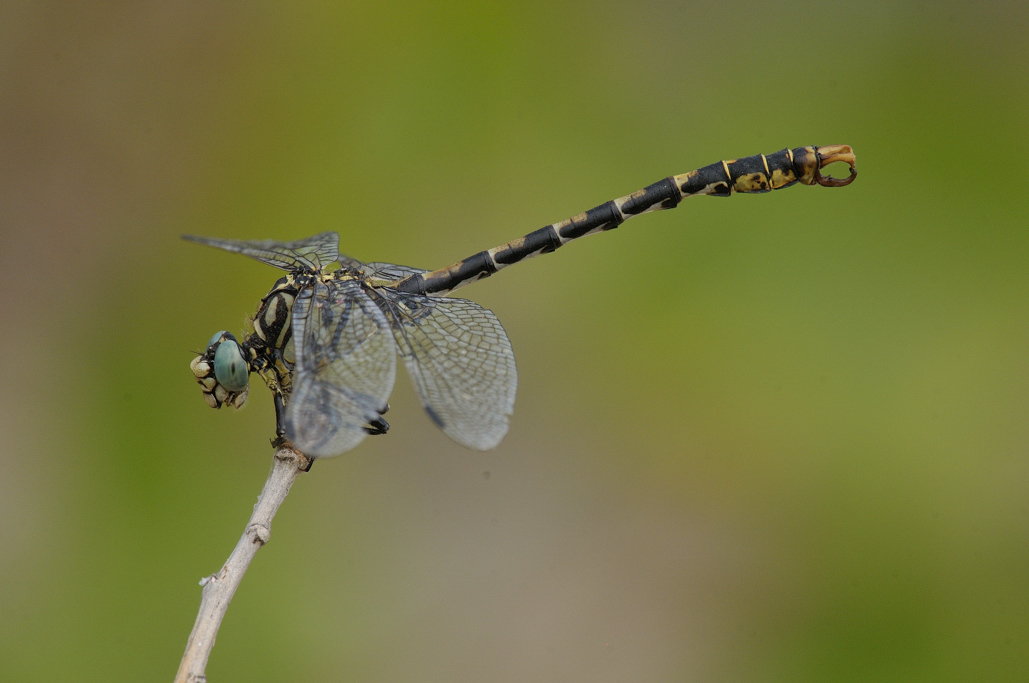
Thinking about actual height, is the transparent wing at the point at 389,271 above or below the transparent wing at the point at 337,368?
above

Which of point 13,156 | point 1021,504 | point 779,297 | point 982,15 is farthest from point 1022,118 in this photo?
point 13,156

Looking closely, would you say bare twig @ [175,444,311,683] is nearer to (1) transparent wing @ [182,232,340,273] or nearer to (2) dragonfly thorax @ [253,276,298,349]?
(2) dragonfly thorax @ [253,276,298,349]

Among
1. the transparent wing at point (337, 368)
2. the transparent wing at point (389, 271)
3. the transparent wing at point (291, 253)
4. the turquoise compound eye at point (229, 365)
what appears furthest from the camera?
the transparent wing at point (389, 271)

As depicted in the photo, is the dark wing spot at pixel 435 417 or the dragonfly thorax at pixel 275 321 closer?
the dark wing spot at pixel 435 417

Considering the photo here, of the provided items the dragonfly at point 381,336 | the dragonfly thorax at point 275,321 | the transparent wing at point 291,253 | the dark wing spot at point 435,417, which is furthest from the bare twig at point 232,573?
the transparent wing at point 291,253

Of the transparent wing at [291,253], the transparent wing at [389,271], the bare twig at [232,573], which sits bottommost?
the bare twig at [232,573]

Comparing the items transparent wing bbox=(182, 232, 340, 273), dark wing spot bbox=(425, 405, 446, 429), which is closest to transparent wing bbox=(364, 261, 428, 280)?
transparent wing bbox=(182, 232, 340, 273)

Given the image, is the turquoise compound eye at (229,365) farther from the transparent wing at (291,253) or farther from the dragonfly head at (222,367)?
the transparent wing at (291,253)

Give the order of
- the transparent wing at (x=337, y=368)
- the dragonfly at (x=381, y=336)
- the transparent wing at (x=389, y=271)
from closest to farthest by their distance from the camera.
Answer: the transparent wing at (x=337, y=368)
the dragonfly at (x=381, y=336)
the transparent wing at (x=389, y=271)
